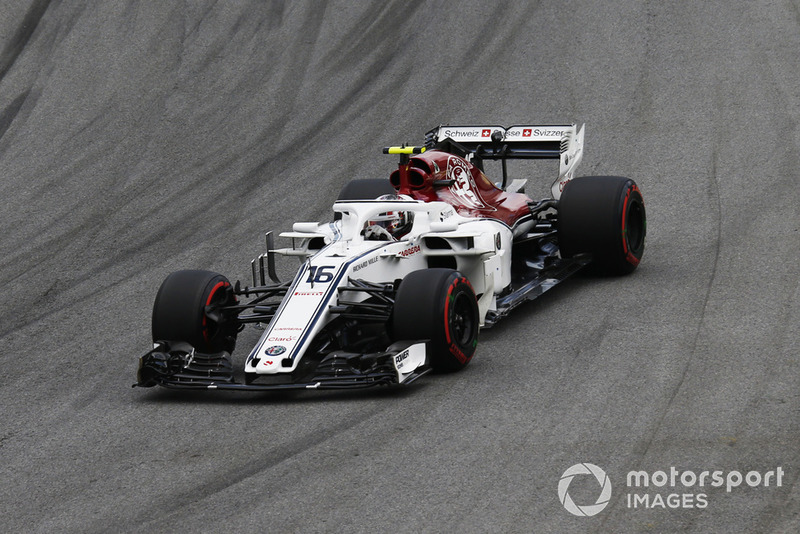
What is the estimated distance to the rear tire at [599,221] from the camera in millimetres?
11602

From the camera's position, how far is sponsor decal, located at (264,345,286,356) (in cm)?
892

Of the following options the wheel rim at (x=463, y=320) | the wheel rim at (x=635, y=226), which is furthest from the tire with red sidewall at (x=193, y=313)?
the wheel rim at (x=635, y=226)

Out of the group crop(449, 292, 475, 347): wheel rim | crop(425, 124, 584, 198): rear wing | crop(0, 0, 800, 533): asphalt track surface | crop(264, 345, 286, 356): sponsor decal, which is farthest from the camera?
crop(425, 124, 584, 198): rear wing

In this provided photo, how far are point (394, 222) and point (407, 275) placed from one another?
1.48 m

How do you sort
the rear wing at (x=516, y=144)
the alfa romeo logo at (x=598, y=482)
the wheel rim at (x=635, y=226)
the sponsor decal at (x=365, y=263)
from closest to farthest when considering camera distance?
1. the alfa romeo logo at (x=598, y=482)
2. the sponsor decal at (x=365, y=263)
3. the wheel rim at (x=635, y=226)
4. the rear wing at (x=516, y=144)

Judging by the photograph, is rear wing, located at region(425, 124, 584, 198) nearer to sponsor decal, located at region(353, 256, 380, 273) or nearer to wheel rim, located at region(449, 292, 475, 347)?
sponsor decal, located at region(353, 256, 380, 273)

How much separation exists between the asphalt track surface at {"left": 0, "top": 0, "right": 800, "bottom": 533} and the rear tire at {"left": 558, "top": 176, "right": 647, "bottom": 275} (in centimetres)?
29

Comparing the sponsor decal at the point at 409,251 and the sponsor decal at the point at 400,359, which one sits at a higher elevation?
the sponsor decal at the point at 409,251

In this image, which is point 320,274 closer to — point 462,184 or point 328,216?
point 462,184

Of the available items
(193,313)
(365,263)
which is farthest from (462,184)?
(193,313)

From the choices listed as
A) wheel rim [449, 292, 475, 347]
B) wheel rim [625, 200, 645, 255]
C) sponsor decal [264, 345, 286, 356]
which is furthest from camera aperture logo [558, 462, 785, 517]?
wheel rim [625, 200, 645, 255]

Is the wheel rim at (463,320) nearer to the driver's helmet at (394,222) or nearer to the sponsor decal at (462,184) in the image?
the driver's helmet at (394,222)

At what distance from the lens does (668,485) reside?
22.8ft

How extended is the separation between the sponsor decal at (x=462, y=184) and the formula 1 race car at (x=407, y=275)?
0.6 inches
